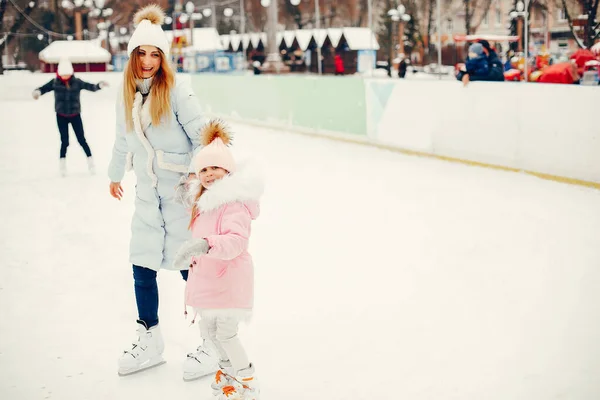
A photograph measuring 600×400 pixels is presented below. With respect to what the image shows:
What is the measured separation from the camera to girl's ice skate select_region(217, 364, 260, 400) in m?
3.01

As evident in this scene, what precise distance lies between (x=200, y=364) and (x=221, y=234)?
2.62 feet

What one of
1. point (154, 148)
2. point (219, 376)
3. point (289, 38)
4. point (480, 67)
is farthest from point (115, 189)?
point (289, 38)

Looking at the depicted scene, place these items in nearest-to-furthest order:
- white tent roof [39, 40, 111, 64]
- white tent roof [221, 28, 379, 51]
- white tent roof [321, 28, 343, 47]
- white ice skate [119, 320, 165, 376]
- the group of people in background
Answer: white ice skate [119, 320, 165, 376]
the group of people in background
white tent roof [221, 28, 379, 51]
white tent roof [321, 28, 343, 47]
white tent roof [39, 40, 111, 64]

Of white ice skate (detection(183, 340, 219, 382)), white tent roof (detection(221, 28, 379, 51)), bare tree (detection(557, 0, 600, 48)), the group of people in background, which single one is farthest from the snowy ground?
white tent roof (detection(221, 28, 379, 51))

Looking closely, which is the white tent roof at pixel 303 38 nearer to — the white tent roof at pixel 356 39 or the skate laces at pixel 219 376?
the white tent roof at pixel 356 39

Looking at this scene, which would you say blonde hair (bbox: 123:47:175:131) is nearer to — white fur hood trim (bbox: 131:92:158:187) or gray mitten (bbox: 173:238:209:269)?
white fur hood trim (bbox: 131:92:158:187)

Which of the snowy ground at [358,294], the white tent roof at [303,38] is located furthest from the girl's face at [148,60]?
the white tent roof at [303,38]

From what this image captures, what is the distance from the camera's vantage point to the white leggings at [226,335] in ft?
9.57

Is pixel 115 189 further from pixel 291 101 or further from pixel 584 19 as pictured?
pixel 291 101

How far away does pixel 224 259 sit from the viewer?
9.18 ft

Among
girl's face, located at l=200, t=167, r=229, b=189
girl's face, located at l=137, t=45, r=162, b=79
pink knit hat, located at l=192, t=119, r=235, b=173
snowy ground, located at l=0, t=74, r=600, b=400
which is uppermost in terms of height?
girl's face, located at l=137, t=45, r=162, b=79

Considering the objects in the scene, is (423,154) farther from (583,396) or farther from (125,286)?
(583,396)

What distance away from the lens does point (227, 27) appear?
5641 centimetres

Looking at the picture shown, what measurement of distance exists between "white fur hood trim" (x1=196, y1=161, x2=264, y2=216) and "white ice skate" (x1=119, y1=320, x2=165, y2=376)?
33.5 inches
